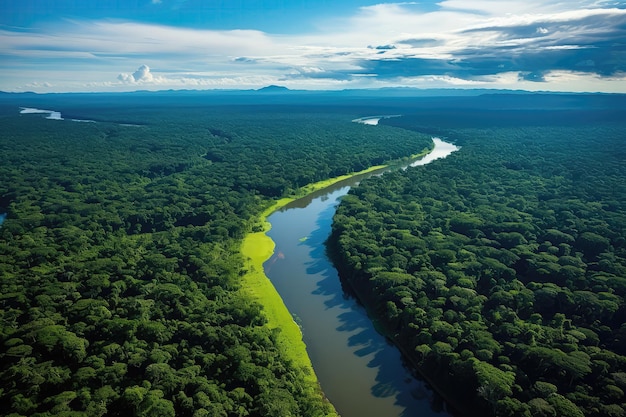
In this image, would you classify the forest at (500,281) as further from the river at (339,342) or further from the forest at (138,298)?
the forest at (138,298)

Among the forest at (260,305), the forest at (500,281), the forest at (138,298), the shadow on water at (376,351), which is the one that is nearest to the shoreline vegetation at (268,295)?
the forest at (260,305)

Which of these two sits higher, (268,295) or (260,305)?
(260,305)

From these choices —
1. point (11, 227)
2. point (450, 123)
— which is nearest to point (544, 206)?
point (11, 227)

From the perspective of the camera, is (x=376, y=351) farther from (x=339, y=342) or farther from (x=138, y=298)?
(x=138, y=298)

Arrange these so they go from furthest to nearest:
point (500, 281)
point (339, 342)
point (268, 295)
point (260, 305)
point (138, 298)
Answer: point (268, 295) < point (500, 281) < point (260, 305) < point (138, 298) < point (339, 342)

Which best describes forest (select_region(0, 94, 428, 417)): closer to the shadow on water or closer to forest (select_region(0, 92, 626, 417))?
forest (select_region(0, 92, 626, 417))

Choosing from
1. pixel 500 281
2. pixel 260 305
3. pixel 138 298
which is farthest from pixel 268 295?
pixel 500 281
